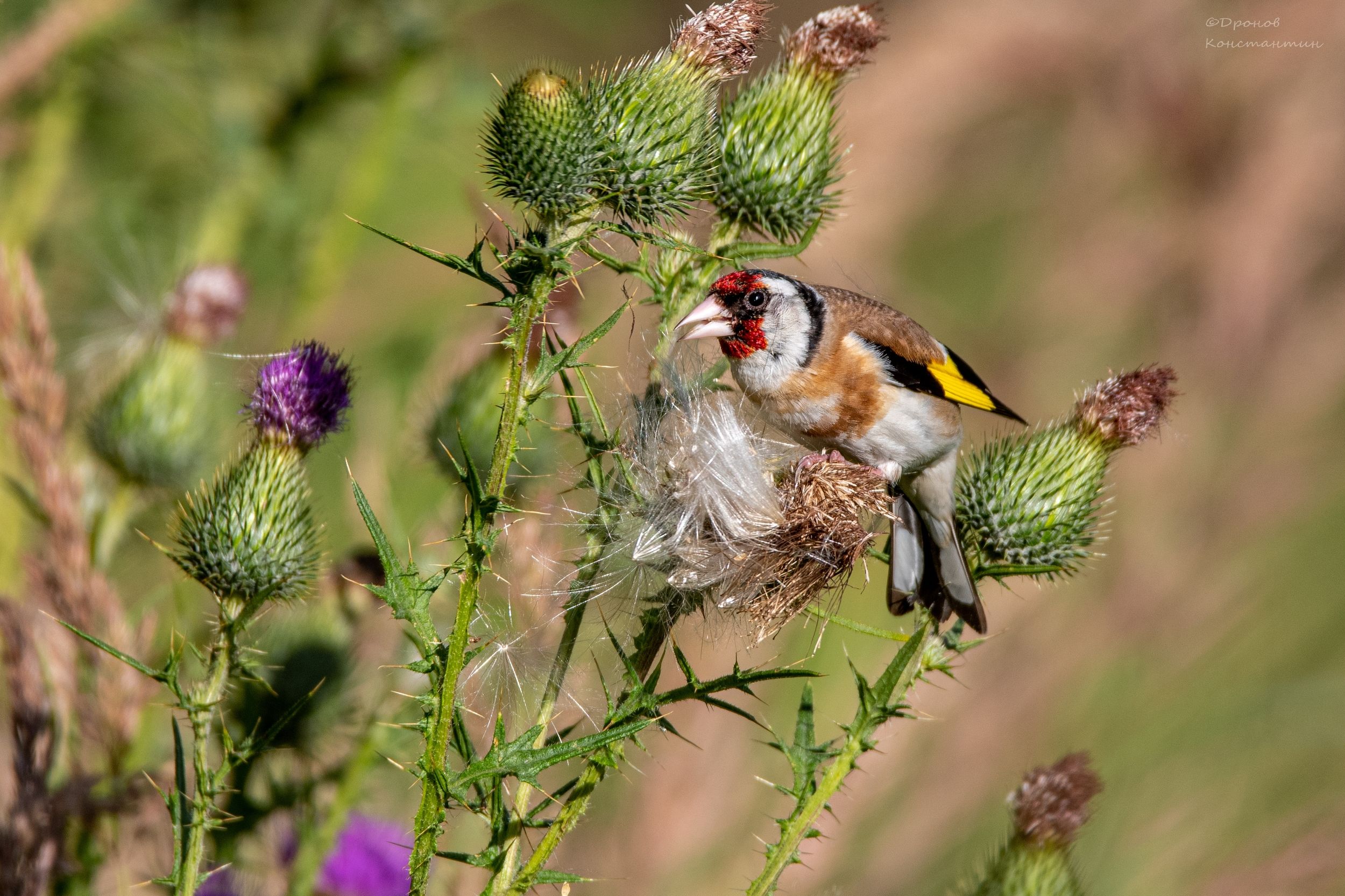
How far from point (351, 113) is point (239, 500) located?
9.82 ft

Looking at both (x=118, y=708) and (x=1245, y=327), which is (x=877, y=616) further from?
(x=118, y=708)

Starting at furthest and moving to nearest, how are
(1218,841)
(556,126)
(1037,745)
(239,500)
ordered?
(1037,745)
(1218,841)
(239,500)
(556,126)

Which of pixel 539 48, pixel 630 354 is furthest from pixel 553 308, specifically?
pixel 539 48

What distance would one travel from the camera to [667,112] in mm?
1946

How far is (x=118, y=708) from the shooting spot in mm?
2182

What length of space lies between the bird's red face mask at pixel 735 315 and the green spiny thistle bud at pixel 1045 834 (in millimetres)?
1212

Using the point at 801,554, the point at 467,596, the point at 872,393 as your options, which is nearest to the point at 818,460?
the point at 801,554

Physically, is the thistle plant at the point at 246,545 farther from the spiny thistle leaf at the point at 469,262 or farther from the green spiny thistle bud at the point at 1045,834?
the green spiny thistle bud at the point at 1045,834

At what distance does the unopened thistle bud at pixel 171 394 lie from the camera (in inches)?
107

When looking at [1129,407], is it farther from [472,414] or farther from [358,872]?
[358,872]

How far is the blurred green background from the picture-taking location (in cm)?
335

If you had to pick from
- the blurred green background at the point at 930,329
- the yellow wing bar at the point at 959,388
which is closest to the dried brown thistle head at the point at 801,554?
the blurred green background at the point at 930,329

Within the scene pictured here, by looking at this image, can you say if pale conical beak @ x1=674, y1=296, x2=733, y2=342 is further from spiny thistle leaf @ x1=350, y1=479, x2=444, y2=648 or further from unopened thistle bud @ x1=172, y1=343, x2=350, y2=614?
spiny thistle leaf @ x1=350, y1=479, x2=444, y2=648

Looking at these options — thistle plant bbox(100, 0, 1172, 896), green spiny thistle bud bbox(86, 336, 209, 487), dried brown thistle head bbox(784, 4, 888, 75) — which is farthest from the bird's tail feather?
green spiny thistle bud bbox(86, 336, 209, 487)
